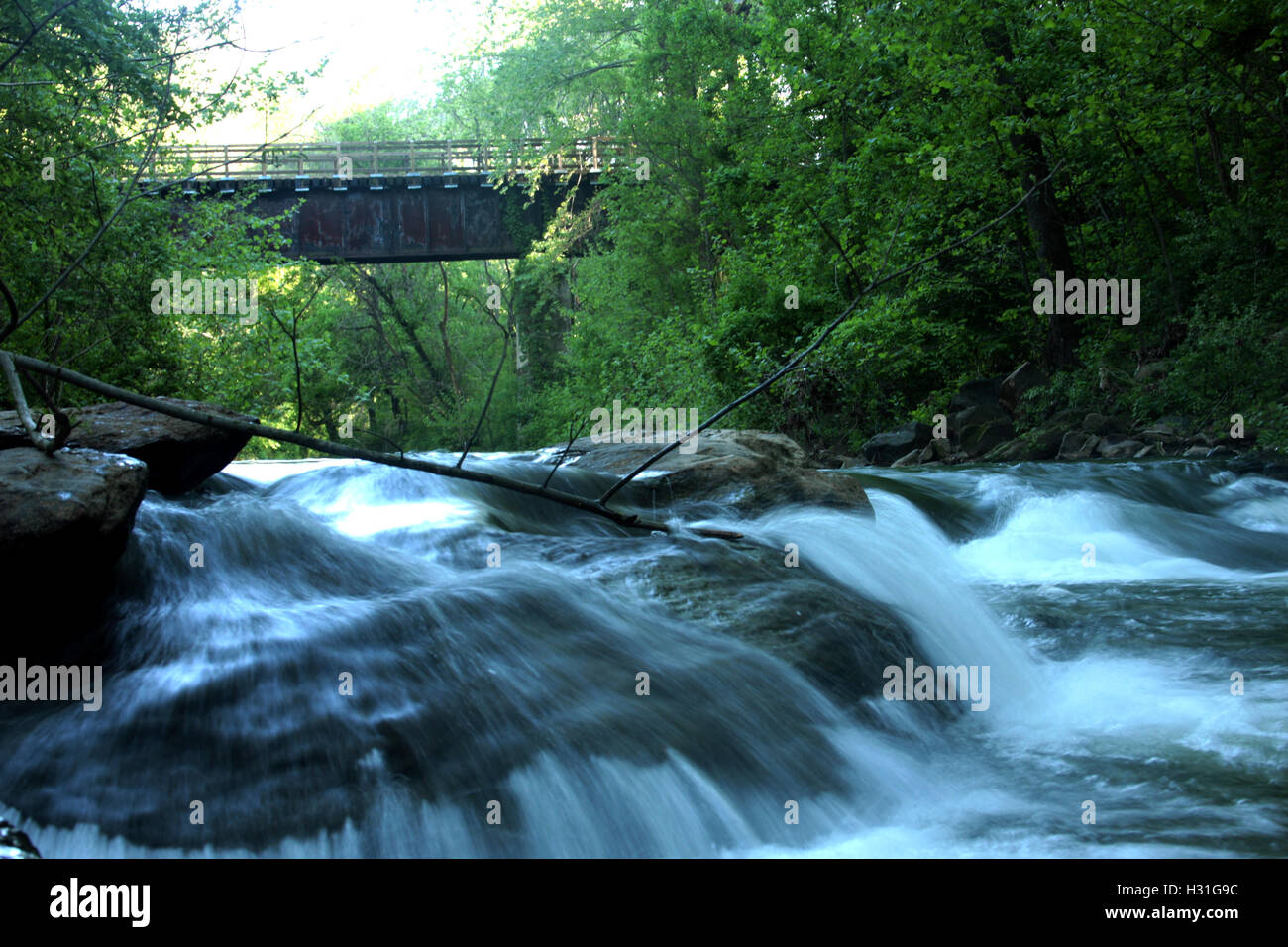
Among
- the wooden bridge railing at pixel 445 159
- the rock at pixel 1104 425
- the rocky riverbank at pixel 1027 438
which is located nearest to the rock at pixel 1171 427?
the rocky riverbank at pixel 1027 438

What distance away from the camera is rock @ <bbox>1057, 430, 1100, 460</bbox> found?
15.3m

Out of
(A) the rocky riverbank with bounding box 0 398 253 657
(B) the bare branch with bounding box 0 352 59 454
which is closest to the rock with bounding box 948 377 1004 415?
(A) the rocky riverbank with bounding box 0 398 253 657

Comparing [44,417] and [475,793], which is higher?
[44,417]

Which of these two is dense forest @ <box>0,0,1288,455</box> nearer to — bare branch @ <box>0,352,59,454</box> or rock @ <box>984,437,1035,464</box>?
rock @ <box>984,437,1035,464</box>

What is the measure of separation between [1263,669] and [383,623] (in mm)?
5231

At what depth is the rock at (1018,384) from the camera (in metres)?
17.6

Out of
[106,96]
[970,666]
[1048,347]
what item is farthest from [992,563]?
[106,96]

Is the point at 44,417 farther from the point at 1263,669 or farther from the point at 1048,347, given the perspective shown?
the point at 1048,347

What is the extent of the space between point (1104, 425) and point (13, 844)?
16.2 m

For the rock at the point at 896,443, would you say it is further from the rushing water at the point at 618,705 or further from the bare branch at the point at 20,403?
the bare branch at the point at 20,403

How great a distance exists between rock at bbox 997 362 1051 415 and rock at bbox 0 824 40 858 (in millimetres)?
17242

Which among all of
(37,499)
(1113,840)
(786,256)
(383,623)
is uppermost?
(786,256)
